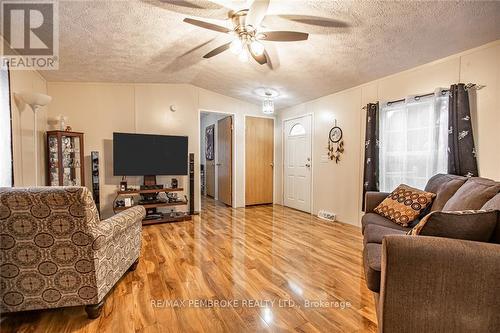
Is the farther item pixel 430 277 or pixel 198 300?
pixel 198 300

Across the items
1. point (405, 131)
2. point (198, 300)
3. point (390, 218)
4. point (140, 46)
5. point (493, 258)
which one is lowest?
point (198, 300)

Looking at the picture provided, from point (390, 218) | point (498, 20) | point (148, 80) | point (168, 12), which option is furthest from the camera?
point (148, 80)

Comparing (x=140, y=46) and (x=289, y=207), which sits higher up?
(x=140, y=46)

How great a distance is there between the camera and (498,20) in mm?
2008

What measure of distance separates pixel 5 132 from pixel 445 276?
12.5ft

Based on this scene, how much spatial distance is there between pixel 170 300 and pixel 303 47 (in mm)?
2797

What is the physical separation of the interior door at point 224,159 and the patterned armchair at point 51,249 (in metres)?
3.74

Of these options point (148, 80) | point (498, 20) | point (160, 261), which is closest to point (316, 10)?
point (498, 20)

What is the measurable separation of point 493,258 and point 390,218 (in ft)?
4.54

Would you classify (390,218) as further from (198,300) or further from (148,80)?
(148,80)

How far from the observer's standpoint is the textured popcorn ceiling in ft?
6.65

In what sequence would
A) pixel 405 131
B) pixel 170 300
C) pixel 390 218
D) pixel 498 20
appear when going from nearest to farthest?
pixel 170 300
pixel 498 20
pixel 390 218
pixel 405 131
